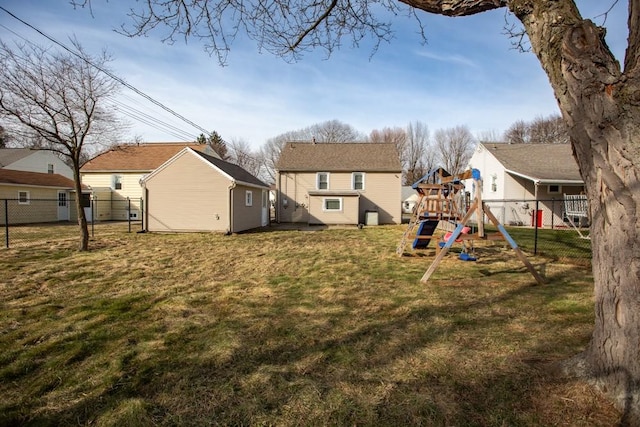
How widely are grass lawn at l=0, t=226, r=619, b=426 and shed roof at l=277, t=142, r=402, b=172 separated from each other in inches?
669

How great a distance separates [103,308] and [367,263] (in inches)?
228

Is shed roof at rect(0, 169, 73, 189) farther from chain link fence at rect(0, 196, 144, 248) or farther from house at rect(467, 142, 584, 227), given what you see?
house at rect(467, 142, 584, 227)

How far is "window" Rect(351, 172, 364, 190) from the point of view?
2358 cm

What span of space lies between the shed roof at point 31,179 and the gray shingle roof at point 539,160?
1193 inches

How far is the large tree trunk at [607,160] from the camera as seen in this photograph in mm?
2254

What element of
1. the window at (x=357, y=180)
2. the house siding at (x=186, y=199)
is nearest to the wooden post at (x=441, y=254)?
the house siding at (x=186, y=199)

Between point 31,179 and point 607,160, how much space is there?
95.4 feet

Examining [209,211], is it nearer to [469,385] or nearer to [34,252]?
[34,252]

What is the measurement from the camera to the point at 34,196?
2147 centimetres

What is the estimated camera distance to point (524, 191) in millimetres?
20641

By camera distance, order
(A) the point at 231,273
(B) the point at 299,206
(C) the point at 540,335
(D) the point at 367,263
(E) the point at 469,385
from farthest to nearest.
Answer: (B) the point at 299,206
(D) the point at 367,263
(A) the point at 231,273
(C) the point at 540,335
(E) the point at 469,385

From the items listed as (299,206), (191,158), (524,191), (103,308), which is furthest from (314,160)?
(103,308)

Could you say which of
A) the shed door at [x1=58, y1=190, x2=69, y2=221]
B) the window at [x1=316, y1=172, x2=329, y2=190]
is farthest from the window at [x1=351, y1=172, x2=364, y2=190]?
the shed door at [x1=58, y1=190, x2=69, y2=221]

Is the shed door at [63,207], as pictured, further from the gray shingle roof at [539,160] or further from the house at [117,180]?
the gray shingle roof at [539,160]
